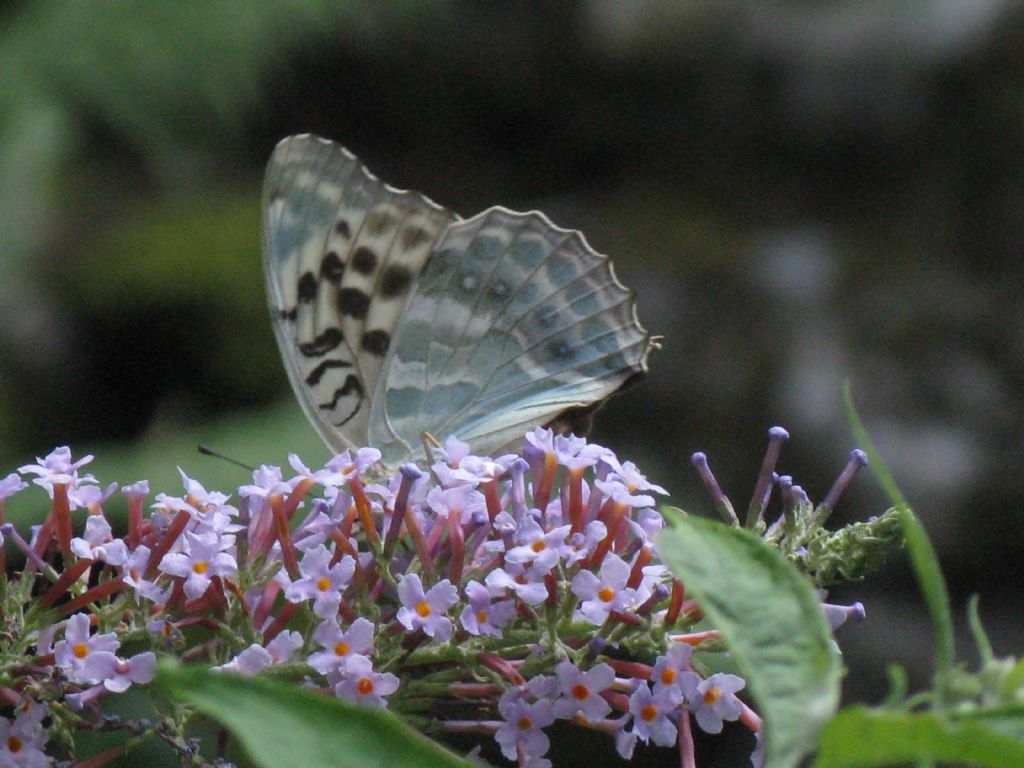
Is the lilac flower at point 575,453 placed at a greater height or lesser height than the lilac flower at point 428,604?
greater

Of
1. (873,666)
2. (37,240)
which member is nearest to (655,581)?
(873,666)

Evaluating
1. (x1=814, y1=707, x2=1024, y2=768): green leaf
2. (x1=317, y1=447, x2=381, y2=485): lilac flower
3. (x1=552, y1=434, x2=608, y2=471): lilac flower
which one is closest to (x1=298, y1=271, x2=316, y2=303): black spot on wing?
(x1=317, y1=447, x2=381, y2=485): lilac flower

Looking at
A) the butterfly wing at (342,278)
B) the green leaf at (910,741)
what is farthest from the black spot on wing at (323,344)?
the green leaf at (910,741)

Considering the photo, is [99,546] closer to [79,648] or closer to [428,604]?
[79,648]

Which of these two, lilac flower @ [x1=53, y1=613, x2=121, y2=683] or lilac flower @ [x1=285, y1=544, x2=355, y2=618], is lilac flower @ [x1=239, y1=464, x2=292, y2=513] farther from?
lilac flower @ [x1=53, y1=613, x2=121, y2=683]

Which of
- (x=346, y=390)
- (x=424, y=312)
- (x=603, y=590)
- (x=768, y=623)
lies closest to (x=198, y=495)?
(x=603, y=590)

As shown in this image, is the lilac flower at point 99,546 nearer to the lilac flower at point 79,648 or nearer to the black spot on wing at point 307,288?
the lilac flower at point 79,648
